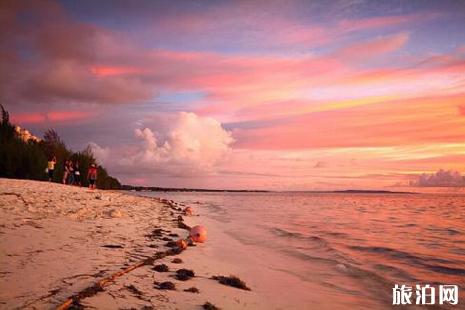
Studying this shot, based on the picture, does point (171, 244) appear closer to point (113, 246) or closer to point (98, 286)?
point (113, 246)

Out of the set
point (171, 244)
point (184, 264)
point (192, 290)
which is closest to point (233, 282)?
point (192, 290)

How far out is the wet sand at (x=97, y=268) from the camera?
5328mm

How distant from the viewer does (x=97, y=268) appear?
6.91 meters

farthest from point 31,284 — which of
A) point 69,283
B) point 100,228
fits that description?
point 100,228

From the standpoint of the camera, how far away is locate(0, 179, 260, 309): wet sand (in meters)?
5.33

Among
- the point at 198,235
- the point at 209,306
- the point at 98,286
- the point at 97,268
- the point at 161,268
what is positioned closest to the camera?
the point at 209,306

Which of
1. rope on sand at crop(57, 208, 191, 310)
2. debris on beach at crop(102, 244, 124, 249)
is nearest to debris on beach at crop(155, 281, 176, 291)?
rope on sand at crop(57, 208, 191, 310)

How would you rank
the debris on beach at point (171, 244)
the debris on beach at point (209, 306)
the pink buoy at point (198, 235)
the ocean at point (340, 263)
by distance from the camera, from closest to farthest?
the debris on beach at point (209, 306) → the ocean at point (340, 263) → the debris on beach at point (171, 244) → the pink buoy at point (198, 235)

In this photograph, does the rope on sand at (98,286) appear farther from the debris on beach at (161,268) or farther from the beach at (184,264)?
the debris on beach at (161,268)

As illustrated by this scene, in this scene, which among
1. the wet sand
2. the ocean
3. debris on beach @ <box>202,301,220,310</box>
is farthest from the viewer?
the ocean

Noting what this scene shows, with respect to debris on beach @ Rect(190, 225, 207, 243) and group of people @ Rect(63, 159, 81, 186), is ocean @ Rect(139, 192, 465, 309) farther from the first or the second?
group of people @ Rect(63, 159, 81, 186)

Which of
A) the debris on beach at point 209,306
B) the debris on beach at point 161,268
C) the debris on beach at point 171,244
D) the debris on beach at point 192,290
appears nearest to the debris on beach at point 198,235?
the debris on beach at point 171,244

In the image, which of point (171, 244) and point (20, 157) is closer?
point (171, 244)

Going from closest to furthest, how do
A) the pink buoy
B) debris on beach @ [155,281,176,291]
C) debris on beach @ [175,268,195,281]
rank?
debris on beach @ [155,281,176,291] < debris on beach @ [175,268,195,281] < the pink buoy
